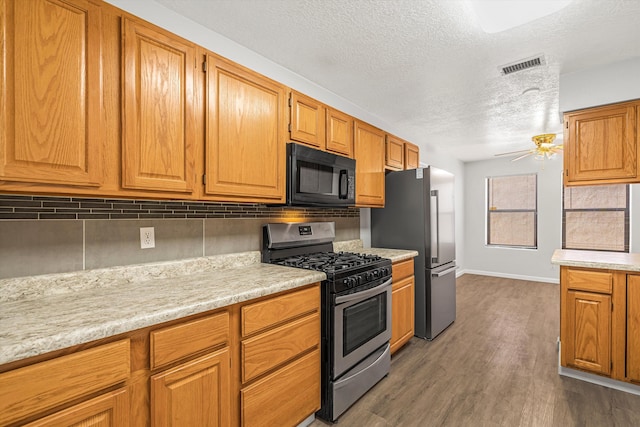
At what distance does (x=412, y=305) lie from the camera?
308 centimetres

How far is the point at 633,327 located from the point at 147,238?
337 cm

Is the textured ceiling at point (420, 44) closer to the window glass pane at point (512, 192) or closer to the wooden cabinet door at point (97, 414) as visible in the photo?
the wooden cabinet door at point (97, 414)

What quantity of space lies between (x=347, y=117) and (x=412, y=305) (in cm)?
195

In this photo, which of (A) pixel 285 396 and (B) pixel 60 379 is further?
(A) pixel 285 396

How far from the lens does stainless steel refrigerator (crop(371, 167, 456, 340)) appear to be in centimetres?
315

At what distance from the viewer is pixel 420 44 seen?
6.99 ft

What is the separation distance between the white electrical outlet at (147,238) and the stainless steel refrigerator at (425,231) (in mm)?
2416

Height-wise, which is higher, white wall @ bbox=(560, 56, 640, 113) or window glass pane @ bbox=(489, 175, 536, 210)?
white wall @ bbox=(560, 56, 640, 113)

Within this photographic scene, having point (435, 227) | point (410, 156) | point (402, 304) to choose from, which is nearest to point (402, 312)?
point (402, 304)

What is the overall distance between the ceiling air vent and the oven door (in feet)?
6.45

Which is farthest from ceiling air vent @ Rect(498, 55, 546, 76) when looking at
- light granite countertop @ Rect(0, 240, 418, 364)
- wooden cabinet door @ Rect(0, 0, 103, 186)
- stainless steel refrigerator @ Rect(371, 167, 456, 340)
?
wooden cabinet door @ Rect(0, 0, 103, 186)

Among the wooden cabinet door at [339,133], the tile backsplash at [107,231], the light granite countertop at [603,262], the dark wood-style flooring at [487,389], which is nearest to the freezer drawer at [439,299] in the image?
the dark wood-style flooring at [487,389]

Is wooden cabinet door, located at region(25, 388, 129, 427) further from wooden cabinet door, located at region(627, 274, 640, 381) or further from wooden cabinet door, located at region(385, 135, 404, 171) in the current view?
wooden cabinet door, located at region(627, 274, 640, 381)

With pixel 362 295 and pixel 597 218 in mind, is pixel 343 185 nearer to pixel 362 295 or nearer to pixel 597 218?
pixel 362 295
